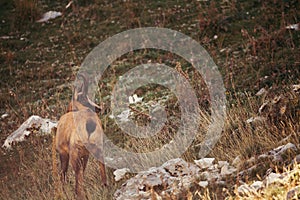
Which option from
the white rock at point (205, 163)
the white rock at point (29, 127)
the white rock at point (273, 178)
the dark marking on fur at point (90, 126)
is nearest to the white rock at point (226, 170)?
the white rock at point (205, 163)

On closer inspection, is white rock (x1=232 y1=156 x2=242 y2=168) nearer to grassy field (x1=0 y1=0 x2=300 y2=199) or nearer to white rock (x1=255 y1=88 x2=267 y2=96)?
grassy field (x1=0 y1=0 x2=300 y2=199)

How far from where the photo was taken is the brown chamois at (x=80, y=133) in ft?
19.2

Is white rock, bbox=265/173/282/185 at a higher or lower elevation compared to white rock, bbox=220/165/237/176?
higher

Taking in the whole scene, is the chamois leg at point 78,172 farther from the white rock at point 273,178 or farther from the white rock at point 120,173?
the white rock at point 273,178

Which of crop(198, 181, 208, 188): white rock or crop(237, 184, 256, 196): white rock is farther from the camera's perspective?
crop(198, 181, 208, 188): white rock

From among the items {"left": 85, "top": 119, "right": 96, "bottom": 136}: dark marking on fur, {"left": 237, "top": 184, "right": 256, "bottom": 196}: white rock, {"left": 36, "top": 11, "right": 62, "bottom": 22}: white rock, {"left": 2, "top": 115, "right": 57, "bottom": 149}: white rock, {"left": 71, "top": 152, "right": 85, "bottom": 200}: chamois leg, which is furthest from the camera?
{"left": 36, "top": 11, "right": 62, "bottom": 22}: white rock

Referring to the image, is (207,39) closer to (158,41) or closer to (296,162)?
(158,41)

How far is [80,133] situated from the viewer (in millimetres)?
5844

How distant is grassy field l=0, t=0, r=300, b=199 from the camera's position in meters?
7.13

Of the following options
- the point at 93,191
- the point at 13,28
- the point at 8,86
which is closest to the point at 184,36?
the point at 8,86

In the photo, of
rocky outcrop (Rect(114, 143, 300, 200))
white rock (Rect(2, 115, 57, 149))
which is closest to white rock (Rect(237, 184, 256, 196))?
rocky outcrop (Rect(114, 143, 300, 200))

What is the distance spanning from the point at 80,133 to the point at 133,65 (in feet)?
22.6

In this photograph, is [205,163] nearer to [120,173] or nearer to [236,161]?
[236,161]

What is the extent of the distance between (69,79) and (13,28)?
4.54m
